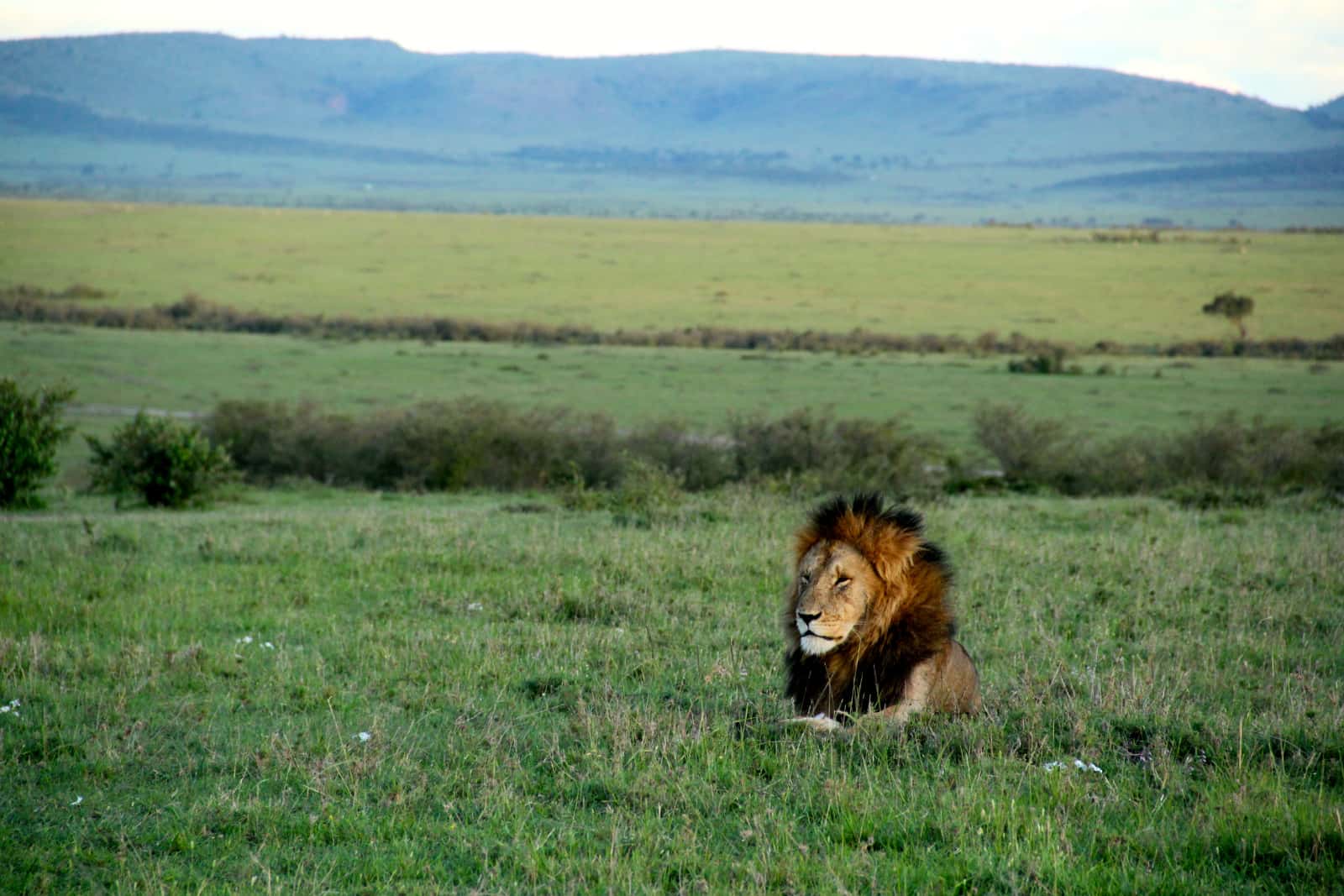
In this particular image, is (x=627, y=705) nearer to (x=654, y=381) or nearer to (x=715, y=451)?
(x=715, y=451)

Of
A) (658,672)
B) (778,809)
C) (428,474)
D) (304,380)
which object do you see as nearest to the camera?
(778,809)

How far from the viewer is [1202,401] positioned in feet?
136

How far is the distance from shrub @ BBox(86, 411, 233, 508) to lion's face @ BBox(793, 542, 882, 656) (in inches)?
724

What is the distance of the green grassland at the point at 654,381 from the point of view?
39.6 meters

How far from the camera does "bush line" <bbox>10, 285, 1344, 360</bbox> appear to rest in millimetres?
57406

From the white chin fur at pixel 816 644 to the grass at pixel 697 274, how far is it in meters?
57.8

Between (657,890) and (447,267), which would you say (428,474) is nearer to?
(657,890)

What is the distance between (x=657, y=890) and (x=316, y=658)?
4.64 meters

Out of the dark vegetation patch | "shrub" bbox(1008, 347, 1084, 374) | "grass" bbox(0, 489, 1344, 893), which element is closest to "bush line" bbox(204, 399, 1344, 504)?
"grass" bbox(0, 489, 1344, 893)

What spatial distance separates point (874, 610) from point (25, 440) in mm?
18910

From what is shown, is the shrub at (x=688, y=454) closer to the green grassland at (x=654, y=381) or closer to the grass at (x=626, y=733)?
the green grassland at (x=654, y=381)

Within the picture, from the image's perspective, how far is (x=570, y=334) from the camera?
62.4m

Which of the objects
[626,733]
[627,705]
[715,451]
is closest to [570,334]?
[715,451]

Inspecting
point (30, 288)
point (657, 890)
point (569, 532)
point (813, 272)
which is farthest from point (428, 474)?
point (813, 272)
